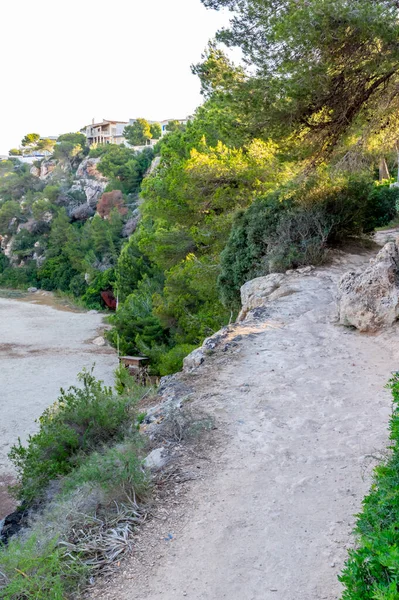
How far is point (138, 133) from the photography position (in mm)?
73062

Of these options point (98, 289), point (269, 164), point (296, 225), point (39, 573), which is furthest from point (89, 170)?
point (39, 573)

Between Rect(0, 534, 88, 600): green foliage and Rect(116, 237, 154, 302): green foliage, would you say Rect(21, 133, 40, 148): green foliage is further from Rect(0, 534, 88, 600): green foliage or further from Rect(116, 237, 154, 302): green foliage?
Rect(0, 534, 88, 600): green foliage

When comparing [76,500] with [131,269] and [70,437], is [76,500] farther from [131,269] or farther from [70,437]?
[131,269]

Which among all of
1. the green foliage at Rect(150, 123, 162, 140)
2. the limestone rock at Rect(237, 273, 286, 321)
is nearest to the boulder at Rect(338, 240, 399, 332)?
the limestone rock at Rect(237, 273, 286, 321)

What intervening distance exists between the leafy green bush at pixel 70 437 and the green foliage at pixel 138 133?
70.6 metres

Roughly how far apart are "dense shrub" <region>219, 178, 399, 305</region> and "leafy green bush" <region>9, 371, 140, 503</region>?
21.2 feet

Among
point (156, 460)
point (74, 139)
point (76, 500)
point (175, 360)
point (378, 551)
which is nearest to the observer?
point (378, 551)

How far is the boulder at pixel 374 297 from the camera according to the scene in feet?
24.6

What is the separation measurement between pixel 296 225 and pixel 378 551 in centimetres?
1039

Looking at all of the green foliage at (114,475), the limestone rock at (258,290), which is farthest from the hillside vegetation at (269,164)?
the green foliage at (114,475)

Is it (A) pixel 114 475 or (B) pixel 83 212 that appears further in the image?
(B) pixel 83 212

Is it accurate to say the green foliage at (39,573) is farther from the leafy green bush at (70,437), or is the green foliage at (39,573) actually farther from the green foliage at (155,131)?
the green foliage at (155,131)

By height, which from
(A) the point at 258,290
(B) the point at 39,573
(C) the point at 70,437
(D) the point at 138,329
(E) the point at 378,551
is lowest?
(D) the point at 138,329

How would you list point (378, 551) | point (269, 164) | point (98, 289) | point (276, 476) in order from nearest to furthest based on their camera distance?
point (378, 551)
point (276, 476)
point (269, 164)
point (98, 289)
